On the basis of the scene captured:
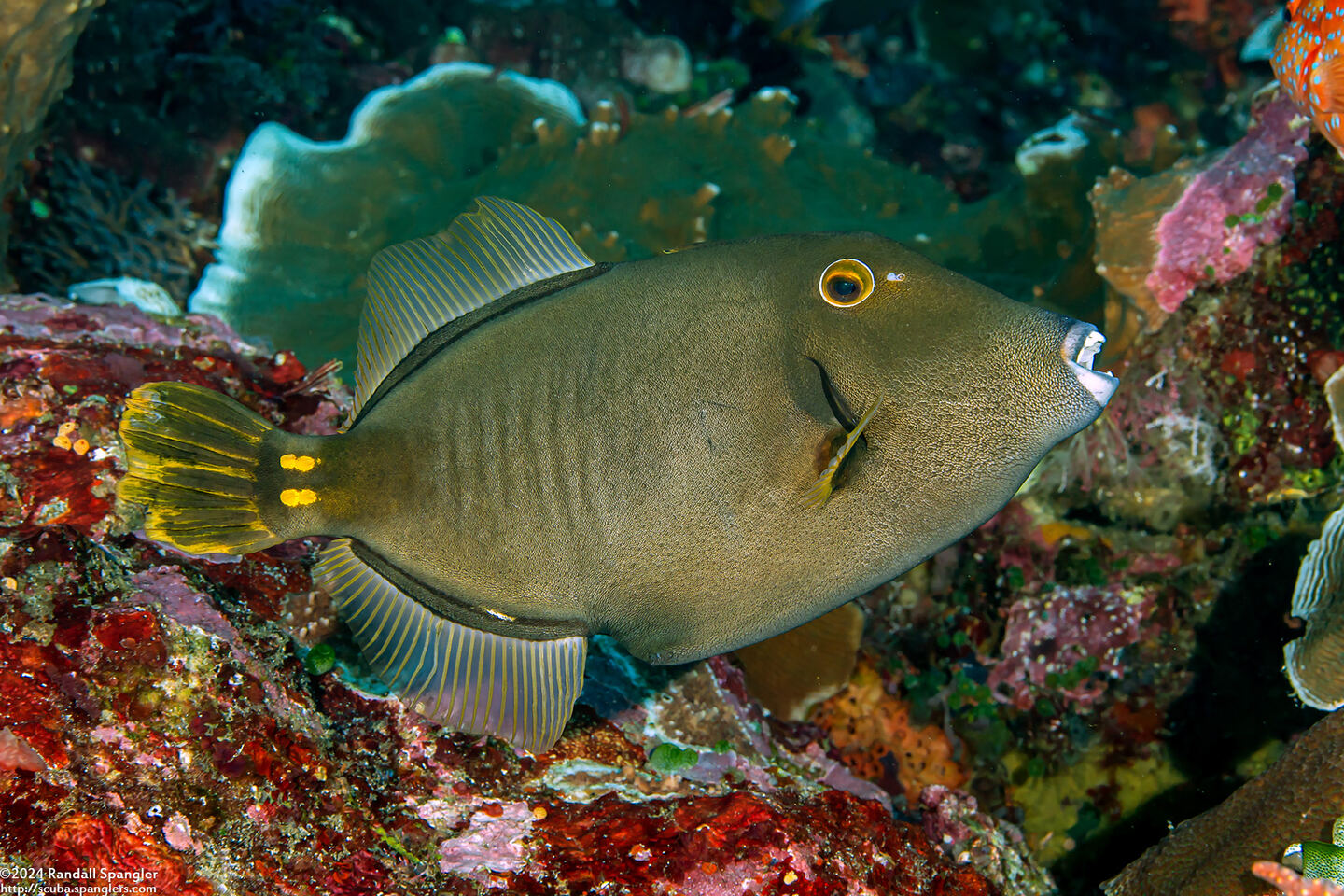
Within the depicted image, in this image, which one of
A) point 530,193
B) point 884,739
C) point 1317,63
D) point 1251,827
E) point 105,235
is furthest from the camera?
point 105,235

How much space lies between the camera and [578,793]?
2.42m

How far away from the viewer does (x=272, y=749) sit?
1.92 m

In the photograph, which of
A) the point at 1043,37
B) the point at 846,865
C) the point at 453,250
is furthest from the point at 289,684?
the point at 1043,37

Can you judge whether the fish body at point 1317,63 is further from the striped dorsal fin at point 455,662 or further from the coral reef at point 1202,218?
the striped dorsal fin at point 455,662

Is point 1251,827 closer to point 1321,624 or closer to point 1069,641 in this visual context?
point 1321,624

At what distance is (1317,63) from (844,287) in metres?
3.05

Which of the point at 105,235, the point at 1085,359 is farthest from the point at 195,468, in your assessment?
the point at 105,235

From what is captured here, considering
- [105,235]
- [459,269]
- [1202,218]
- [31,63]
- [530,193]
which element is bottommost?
[105,235]

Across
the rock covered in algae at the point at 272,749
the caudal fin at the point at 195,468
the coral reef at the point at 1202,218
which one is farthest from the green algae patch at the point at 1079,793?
the caudal fin at the point at 195,468

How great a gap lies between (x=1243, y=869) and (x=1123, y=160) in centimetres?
459

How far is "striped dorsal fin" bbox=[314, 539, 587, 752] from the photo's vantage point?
6.59 ft

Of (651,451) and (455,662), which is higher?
(651,451)

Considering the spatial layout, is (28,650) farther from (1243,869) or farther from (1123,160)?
(1123,160)

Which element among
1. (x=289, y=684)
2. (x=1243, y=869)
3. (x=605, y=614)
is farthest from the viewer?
(x=1243, y=869)
